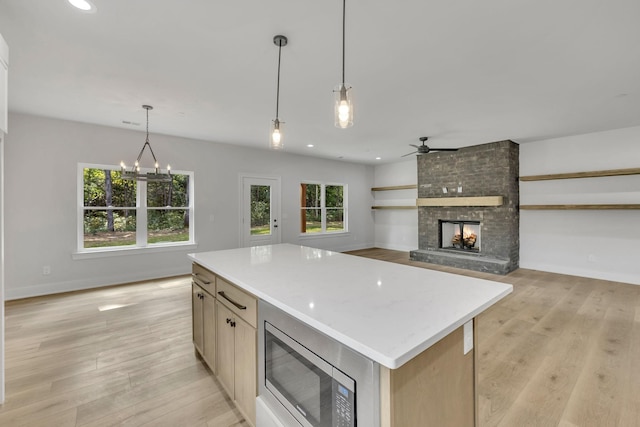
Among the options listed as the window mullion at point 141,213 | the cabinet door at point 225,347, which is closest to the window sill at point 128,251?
the window mullion at point 141,213

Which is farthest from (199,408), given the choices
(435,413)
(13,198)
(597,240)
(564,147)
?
(564,147)

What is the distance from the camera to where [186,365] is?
232 centimetres

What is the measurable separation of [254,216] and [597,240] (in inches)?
252

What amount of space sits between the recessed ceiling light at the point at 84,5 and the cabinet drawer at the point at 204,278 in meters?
1.91

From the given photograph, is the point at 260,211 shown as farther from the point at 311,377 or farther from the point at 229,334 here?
the point at 311,377

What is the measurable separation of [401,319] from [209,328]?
1.62 m

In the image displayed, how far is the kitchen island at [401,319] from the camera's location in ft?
2.88

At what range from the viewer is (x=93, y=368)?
7.48 feet

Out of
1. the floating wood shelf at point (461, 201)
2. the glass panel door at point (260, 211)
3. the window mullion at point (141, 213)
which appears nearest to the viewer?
the window mullion at point (141, 213)

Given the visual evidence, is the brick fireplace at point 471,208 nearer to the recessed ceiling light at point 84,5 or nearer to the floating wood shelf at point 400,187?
the floating wood shelf at point 400,187

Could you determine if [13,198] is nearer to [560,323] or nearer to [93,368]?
[93,368]

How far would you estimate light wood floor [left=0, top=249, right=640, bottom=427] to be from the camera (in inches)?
70.4

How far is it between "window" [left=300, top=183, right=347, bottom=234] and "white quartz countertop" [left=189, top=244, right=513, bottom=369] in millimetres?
5089

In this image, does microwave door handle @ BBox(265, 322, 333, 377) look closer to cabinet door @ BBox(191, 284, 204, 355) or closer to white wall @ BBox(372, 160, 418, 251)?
cabinet door @ BBox(191, 284, 204, 355)
